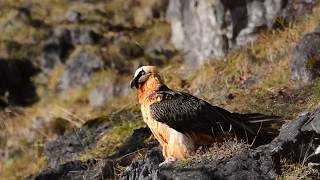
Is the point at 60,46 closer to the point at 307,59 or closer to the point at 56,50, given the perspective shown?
the point at 56,50

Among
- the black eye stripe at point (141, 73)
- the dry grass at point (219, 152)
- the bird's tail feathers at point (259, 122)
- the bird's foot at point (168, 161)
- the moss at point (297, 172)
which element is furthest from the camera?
the black eye stripe at point (141, 73)

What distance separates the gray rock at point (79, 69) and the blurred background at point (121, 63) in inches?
1.1

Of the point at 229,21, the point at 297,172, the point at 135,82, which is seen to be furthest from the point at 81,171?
the point at 229,21

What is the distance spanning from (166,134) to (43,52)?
13.0 meters

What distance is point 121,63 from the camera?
1666cm

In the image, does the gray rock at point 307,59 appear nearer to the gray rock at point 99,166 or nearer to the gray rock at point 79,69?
the gray rock at point 99,166

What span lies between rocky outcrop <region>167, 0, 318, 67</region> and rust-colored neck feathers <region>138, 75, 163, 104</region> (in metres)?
5.62

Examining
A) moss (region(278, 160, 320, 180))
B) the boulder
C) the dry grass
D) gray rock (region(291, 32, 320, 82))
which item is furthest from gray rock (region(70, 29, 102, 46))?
moss (region(278, 160, 320, 180))

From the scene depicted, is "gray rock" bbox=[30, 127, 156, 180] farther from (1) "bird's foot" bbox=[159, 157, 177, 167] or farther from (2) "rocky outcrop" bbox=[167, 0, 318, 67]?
(2) "rocky outcrop" bbox=[167, 0, 318, 67]

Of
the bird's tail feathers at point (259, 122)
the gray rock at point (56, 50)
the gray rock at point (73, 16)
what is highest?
the gray rock at point (73, 16)

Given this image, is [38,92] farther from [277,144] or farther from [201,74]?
[277,144]

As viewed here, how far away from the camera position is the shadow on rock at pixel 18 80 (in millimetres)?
17922

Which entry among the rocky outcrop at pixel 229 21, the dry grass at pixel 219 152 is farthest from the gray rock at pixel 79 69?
the dry grass at pixel 219 152

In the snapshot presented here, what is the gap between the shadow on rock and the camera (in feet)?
58.8
